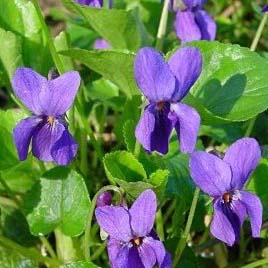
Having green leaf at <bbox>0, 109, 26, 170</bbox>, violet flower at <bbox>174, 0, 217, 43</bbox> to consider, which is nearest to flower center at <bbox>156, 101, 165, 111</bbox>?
green leaf at <bbox>0, 109, 26, 170</bbox>

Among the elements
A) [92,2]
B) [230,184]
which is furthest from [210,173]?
[92,2]

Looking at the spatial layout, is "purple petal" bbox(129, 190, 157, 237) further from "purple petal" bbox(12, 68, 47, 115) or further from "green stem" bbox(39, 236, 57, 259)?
"green stem" bbox(39, 236, 57, 259)

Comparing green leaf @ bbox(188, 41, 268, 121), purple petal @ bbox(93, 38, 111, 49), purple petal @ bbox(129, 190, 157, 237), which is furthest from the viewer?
purple petal @ bbox(93, 38, 111, 49)

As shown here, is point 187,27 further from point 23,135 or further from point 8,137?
point 23,135

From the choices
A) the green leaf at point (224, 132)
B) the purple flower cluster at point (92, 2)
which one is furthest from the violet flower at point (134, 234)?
the purple flower cluster at point (92, 2)

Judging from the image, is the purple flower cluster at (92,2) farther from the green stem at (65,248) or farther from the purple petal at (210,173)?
the purple petal at (210,173)

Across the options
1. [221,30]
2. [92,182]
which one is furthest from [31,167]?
[221,30]
